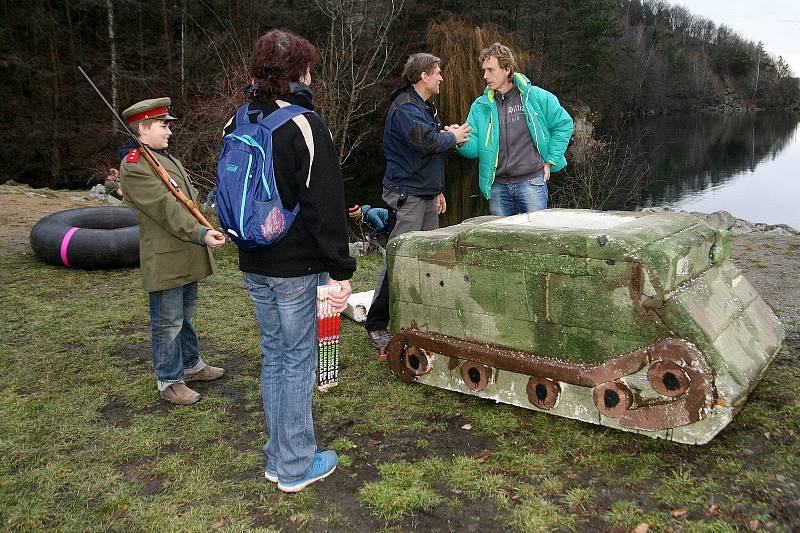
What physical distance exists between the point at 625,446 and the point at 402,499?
1.17 m

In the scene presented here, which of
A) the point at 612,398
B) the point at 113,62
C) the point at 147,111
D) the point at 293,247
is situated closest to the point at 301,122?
the point at 293,247

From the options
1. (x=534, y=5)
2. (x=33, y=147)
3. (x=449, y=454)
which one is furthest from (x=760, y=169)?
(x=449, y=454)

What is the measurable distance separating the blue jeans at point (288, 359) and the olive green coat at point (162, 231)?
1061mm

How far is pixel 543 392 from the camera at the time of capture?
3.40 m

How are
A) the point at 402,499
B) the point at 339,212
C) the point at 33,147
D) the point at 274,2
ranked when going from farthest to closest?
the point at 274,2 < the point at 33,147 < the point at 402,499 < the point at 339,212

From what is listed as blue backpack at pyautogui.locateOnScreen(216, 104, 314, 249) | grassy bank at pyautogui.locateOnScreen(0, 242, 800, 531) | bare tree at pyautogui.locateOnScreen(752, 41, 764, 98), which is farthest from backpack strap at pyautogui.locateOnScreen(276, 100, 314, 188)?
bare tree at pyautogui.locateOnScreen(752, 41, 764, 98)

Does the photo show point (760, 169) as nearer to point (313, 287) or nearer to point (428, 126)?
point (428, 126)

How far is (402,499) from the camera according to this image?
279cm

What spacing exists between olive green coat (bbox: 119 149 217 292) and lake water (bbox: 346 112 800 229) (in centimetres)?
1065

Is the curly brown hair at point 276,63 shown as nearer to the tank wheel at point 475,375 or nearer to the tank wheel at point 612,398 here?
the tank wheel at point 475,375

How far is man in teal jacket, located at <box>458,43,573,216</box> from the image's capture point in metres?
4.80

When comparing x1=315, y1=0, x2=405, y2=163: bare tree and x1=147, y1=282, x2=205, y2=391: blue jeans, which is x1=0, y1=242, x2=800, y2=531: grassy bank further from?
x1=315, y1=0, x2=405, y2=163: bare tree

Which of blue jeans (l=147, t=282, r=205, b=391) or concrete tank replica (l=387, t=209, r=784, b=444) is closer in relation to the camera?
concrete tank replica (l=387, t=209, r=784, b=444)

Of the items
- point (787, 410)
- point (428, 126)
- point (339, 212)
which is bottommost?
point (787, 410)
